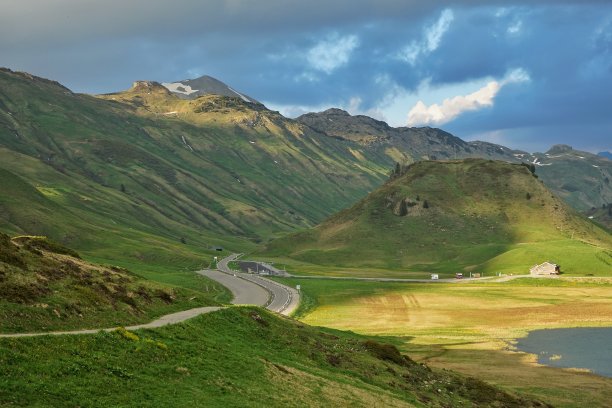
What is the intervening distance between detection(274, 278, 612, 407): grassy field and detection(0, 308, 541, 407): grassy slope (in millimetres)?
13381

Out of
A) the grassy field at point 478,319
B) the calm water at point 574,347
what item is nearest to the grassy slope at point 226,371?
the grassy field at point 478,319

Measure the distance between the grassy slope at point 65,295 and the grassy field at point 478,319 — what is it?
1442 inches

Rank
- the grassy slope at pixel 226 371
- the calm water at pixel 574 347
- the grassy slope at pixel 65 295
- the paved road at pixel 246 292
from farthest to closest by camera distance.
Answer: the paved road at pixel 246 292, the calm water at pixel 574 347, the grassy slope at pixel 65 295, the grassy slope at pixel 226 371

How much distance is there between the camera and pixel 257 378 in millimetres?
41562

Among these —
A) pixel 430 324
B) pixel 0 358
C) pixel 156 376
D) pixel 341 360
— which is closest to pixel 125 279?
pixel 341 360

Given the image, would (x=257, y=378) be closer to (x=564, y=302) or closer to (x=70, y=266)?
(x=70, y=266)

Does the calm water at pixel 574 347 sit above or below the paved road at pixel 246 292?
above

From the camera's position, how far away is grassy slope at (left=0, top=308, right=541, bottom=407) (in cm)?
3056

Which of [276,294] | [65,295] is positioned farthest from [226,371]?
[276,294]

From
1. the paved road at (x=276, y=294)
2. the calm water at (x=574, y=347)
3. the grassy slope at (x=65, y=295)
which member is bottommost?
the paved road at (x=276, y=294)

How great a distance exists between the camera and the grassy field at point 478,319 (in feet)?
229

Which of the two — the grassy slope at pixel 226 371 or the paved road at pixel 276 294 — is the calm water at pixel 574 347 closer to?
the grassy slope at pixel 226 371

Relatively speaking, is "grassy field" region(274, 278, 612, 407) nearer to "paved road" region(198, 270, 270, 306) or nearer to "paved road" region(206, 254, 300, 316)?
"paved road" region(206, 254, 300, 316)

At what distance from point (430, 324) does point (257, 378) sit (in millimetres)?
89476
